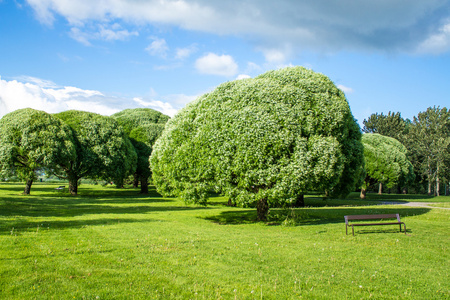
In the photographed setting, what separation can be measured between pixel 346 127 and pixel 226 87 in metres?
8.30

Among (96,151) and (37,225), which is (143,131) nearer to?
(96,151)

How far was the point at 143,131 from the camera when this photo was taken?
50.2 m

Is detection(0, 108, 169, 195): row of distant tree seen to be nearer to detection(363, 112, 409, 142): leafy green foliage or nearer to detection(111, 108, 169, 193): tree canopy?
detection(111, 108, 169, 193): tree canopy

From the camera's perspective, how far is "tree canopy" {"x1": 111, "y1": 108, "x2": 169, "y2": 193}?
47537 mm

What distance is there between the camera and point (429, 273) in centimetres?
873

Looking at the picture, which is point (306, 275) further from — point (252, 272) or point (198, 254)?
point (198, 254)

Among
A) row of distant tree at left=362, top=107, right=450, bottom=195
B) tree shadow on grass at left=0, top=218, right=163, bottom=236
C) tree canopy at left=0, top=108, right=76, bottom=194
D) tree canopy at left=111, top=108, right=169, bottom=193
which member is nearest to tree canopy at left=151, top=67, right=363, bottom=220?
tree shadow on grass at left=0, top=218, right=163, bottom=236

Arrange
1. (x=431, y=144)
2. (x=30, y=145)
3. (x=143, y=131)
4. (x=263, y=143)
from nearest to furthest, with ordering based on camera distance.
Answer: (x=263, y=143) < (x=30, y=145) < (x=143, y=131) < (x=431, y=144)

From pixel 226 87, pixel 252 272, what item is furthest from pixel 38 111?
pixel 252 272

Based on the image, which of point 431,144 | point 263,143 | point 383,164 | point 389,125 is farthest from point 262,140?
point 389,125

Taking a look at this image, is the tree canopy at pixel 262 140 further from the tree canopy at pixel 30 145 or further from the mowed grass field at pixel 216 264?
the tree canopy at pixel 30 145

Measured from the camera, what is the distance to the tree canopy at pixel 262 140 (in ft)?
53.9

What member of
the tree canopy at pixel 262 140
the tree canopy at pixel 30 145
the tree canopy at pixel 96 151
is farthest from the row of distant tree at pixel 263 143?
the tree canopy at pixel 96 151

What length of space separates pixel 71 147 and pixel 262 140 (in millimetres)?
28827
